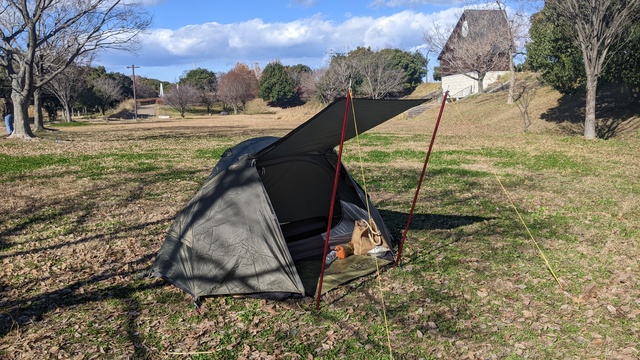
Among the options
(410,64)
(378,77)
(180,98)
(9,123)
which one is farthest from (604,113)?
(180,98)

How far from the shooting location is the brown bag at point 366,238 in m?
6.94

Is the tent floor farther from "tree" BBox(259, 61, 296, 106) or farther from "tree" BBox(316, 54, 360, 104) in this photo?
"tree" BBox(259, 61, 296, 106)

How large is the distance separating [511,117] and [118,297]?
29.8 m

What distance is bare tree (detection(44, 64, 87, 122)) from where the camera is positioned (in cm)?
4162

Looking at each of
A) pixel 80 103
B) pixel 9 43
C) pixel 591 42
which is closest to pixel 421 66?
pixel 80 103

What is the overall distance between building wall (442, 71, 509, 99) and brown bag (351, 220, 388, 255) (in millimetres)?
42001

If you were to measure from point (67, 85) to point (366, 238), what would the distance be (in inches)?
1744

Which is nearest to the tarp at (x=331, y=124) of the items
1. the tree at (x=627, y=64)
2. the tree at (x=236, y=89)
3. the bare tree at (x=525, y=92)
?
the tree at (x=627, y=64)

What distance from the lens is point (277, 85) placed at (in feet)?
233

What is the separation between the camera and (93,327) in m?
5.14

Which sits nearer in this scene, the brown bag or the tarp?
the tarp

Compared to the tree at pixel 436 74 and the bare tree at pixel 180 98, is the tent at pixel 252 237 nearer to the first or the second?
the bare tree at pixel 180 98

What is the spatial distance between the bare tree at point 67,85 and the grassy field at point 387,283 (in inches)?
1299

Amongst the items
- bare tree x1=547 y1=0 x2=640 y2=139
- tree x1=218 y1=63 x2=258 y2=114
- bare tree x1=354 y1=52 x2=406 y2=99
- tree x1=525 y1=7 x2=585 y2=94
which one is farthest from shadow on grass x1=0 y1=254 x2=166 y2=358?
tree x1=218 y1=63 x2=258 y2=114
